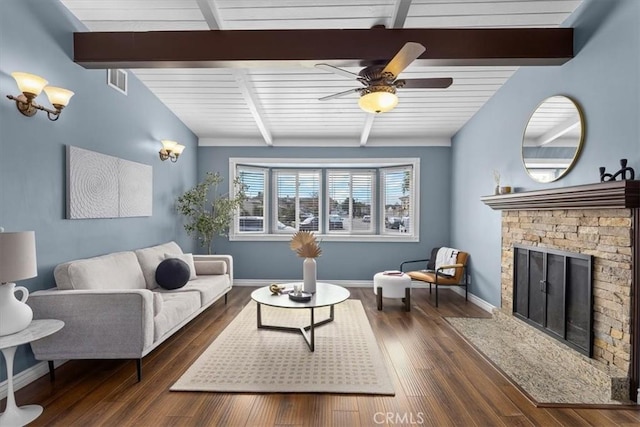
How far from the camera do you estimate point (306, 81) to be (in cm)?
413

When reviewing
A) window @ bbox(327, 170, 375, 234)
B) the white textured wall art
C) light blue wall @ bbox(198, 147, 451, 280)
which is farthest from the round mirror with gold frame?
the white textured wall art

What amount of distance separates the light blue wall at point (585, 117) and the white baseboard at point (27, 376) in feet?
15.8

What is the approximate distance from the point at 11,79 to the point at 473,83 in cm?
458

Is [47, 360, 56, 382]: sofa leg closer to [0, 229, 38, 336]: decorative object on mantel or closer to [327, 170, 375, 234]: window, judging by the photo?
[0, 229, 38, 336]: decorative object on mantel

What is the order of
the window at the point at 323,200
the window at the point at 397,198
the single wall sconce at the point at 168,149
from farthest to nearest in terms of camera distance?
the window at the point at 323,200, the window at the point at 397,198, the single wall sconce at the point at 168,149

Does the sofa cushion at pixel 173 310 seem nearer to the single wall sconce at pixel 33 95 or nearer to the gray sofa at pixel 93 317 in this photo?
the gray sofa at pixel 93 317

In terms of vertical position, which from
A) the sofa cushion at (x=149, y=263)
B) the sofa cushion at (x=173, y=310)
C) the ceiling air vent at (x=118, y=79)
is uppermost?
the ceiling air vent at (x=118, y=79)

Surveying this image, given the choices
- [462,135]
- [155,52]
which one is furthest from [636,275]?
[155,52]

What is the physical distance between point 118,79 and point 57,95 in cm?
124

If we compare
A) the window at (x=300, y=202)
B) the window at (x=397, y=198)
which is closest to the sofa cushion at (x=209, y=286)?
the window at (x=300, y=202)

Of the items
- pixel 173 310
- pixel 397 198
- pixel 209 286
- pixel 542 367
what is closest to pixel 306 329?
pixel 209 286

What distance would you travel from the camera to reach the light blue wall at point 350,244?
600 cm

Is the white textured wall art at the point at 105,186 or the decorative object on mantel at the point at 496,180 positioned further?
the decorative object on mantel at the point at 496,180

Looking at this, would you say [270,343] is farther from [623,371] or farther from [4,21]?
[4,21]
